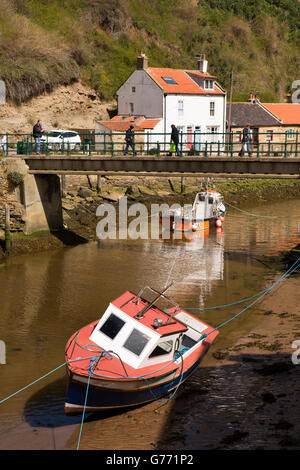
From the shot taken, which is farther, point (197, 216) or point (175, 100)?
point (175, 100)

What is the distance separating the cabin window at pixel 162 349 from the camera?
1497 cm

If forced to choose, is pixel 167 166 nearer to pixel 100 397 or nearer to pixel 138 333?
pixel 138 333

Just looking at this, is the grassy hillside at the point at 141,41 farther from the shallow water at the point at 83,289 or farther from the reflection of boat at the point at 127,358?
the reflection of boat at the point at 127,358

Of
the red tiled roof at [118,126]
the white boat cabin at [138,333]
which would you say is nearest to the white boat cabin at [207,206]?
the red tiled roof at [118,126]

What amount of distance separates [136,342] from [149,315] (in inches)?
41.0

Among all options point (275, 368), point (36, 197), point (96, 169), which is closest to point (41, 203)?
point (36, 197)

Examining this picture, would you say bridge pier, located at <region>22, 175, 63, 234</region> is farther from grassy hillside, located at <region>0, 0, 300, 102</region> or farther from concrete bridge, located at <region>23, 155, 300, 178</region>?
grassy hillside, located at <region>0, 0, 300, 102</region>

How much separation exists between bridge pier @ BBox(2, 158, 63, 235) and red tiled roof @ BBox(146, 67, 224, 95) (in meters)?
22.9

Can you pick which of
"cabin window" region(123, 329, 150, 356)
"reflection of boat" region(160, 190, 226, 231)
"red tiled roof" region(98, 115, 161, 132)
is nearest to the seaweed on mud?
"cabin window" region(123, 329, 150, 356)

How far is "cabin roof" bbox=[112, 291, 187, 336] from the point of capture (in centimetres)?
1519

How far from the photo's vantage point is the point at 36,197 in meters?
31.1
